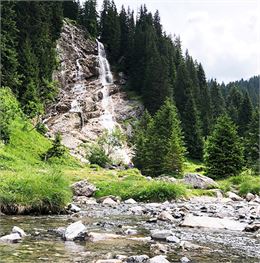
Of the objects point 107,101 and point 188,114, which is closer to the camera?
point 107,101

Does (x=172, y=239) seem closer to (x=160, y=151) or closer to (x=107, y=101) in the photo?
(x=160, y=151)

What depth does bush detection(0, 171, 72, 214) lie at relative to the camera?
48.9 ft

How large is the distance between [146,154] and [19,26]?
95.6 feet

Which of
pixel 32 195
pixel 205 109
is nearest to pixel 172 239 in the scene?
pixel 32 195

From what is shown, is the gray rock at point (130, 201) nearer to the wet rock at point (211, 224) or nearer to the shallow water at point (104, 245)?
the shallow water at point (104, 245)

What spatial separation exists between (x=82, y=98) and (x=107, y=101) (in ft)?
22.5

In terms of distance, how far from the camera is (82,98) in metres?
80.8

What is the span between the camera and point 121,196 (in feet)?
78.9

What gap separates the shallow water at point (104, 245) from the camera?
870 cm

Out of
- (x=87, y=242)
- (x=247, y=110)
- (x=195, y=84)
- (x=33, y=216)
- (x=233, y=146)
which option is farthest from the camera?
(x=195, y=84)

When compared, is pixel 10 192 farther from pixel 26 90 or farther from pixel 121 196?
pixel 26 90

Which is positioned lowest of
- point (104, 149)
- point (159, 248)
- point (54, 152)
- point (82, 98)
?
point (159, 248)

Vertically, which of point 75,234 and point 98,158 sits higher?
point 98,158

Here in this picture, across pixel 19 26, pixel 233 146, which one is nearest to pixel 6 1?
pixel 19 26
